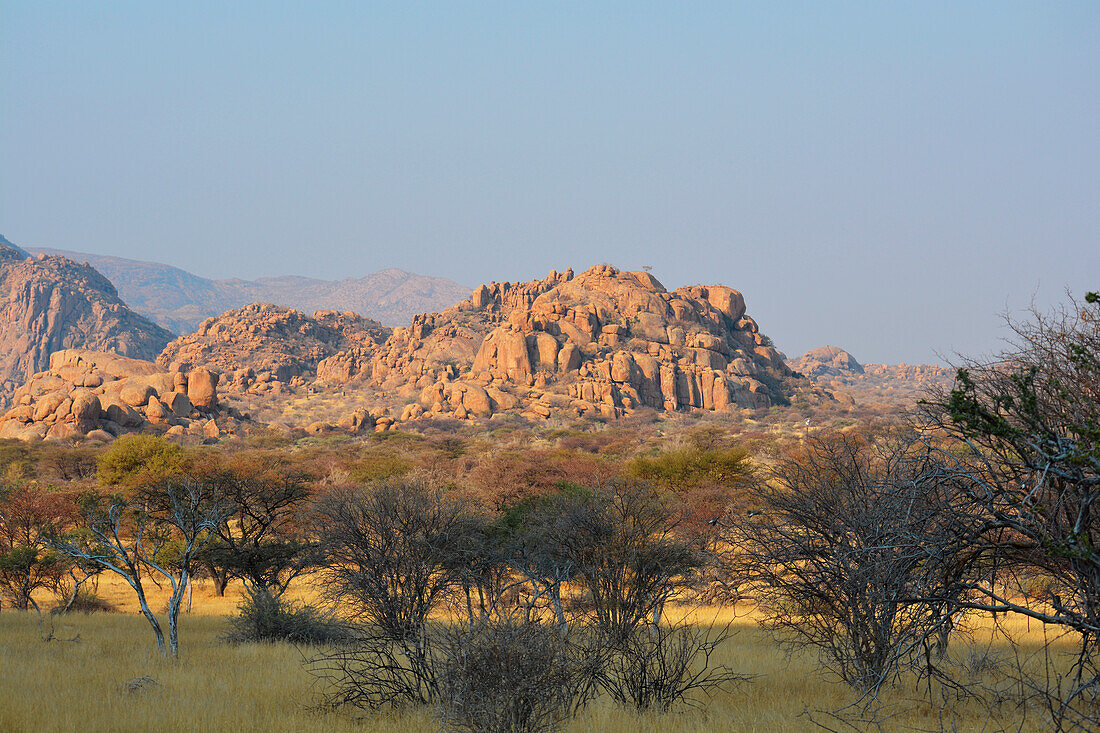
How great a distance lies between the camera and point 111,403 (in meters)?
78.8

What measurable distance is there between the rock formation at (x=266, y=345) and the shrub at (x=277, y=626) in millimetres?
116909

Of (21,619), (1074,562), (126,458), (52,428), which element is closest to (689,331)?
(52,428)

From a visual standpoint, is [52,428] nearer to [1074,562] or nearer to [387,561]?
[387,561]

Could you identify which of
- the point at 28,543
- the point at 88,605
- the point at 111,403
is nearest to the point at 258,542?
the point at 88,605

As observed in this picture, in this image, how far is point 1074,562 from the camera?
5699mm

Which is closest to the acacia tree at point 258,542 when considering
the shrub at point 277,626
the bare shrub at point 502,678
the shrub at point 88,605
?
the shrub at point 277,626

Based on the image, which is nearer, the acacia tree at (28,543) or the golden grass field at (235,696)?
the golden grass field at (235,696)

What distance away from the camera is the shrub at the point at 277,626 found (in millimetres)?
17938

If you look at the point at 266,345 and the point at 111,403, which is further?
the point at 266,345

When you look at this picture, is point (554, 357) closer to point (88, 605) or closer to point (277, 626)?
point (88, 605)

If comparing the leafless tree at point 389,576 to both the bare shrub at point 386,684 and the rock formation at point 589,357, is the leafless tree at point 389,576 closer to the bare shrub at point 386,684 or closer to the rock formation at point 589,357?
the bare shrub at point 386,684

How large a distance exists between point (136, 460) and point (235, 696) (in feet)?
118

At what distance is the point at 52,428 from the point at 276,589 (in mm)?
62834

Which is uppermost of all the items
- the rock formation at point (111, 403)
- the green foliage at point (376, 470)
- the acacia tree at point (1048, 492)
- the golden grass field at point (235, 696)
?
the rock formation at point (111, 403)
